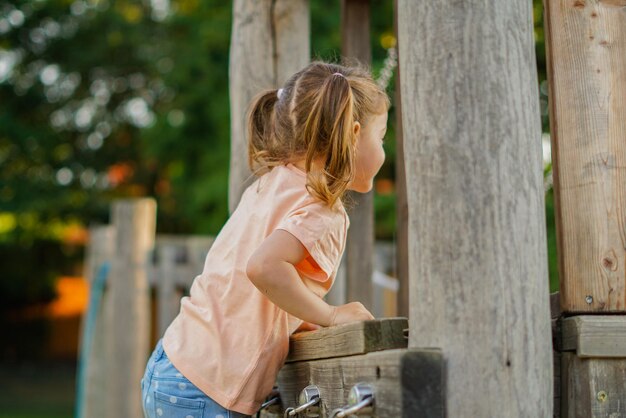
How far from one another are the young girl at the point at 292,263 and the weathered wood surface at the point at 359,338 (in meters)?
0.08

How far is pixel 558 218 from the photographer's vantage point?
1.99 m

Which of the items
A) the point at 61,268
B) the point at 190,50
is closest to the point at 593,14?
the point at 190,50

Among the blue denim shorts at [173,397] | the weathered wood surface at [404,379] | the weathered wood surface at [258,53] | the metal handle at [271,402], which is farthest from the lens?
the weathered wood surface at [258,53]

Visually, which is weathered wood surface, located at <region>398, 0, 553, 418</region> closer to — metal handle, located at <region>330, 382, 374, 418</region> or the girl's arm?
metal handle, located at <region>330, 382, 374, 418</region>

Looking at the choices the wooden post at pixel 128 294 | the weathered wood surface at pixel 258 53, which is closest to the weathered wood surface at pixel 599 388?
the weathered wood surface at pixel 258 53

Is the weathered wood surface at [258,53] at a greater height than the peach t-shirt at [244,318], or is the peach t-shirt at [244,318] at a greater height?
the weathered wood surface at [258,53]

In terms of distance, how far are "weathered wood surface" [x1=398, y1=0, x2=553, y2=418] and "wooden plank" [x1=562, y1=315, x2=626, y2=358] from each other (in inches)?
9.3

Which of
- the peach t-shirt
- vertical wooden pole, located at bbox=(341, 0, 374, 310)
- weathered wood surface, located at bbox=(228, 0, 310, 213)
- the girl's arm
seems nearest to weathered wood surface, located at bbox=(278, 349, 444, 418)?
the girl's arm

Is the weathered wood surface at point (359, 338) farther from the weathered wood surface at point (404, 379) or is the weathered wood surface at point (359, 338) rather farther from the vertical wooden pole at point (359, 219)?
the vertical wooden pole at point (359, 219)

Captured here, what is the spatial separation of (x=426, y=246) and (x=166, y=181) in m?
13.6

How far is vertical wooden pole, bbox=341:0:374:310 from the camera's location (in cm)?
394

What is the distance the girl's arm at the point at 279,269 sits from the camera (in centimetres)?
193

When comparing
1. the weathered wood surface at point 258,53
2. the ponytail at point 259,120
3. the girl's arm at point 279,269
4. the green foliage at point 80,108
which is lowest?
the girl's arm at point 279,269

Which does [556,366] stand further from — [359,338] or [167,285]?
[167,285]
